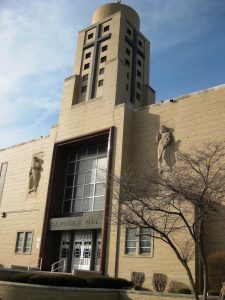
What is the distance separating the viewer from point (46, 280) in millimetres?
19234

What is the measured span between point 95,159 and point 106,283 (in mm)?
16133

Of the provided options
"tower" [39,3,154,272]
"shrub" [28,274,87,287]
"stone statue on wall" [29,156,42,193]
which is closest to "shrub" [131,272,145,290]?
"tower" [39,3,154,272]

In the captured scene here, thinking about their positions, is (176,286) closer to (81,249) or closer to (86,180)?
(81,249)

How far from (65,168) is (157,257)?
51.6ft

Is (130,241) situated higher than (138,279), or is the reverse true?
(130,241)

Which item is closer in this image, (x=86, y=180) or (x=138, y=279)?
(x=138, y=279)

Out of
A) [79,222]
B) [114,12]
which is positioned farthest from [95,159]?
[114,12]

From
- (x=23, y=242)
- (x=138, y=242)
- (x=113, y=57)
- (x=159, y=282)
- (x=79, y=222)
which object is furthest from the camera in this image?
(x=113, y=57)

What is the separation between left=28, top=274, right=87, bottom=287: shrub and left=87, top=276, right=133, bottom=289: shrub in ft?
2.03

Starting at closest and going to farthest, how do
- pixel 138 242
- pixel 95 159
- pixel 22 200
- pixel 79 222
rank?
pixel 138 242, pixel 79 222, pixel 95 159, pixel 22 200

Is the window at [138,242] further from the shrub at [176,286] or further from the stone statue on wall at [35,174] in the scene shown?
the stone statue on wall at [35,174]

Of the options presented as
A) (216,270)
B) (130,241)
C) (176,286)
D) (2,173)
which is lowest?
(176,286)

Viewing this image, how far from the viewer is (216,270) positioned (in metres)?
23.2

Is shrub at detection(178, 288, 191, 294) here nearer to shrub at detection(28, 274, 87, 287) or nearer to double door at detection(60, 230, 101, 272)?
shrub at detection(28, 274, 87, 287)
